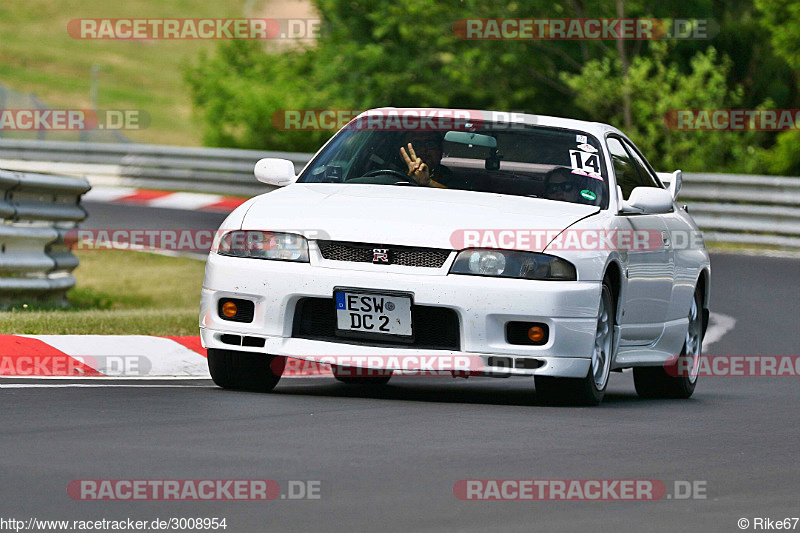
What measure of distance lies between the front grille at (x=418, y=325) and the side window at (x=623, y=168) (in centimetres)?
188

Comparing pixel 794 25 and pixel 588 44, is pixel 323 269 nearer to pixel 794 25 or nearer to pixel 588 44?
pixel 794 25

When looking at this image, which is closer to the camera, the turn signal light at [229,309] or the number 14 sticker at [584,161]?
the turn signal light at [229,309]

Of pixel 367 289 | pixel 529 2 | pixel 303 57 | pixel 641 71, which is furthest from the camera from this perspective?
pixel 303 57

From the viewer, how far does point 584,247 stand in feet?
26.4

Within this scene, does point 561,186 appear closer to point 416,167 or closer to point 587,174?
point 587,174

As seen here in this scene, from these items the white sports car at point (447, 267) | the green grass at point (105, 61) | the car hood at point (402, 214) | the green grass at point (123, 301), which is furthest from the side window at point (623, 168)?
the green grass at point (105, 61)

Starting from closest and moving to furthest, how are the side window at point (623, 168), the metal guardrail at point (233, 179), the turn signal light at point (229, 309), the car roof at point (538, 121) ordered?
the turn signal light at point (229, 309) → the car roof at point (538, 121) → the side window at point (623, 168) → the metal guardrail at point (233, 179)

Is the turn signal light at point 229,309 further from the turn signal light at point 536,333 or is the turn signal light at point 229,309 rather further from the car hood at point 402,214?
the turn signal light at point 536,333

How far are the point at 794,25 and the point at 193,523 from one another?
64.8ft

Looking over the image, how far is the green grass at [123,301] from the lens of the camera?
424 inches

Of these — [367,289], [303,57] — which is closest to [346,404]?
[367,289]

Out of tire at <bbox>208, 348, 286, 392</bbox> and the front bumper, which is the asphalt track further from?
the front bumper

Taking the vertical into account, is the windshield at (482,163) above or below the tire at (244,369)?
above

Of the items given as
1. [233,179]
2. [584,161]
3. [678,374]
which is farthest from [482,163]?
[233,179]
